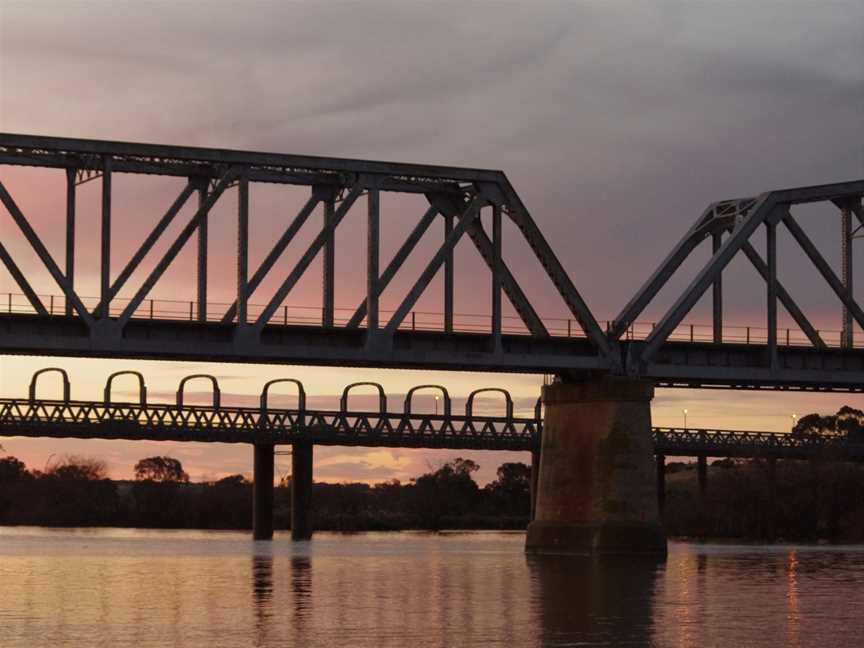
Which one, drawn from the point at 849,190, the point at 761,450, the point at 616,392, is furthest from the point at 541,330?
the point at 761,450

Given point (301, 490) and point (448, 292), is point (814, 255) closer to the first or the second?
point (448, 292)

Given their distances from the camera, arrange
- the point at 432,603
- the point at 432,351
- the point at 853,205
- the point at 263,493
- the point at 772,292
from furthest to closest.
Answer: the point at 263,493, the point at 853,205, the point at 772,292, the point at 432,351, the point at 432,603

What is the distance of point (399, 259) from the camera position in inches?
3059

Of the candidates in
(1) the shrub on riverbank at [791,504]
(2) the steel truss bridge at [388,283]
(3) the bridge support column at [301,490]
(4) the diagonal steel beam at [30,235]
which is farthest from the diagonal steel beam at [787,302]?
(3) the bridge support column at [301,490]

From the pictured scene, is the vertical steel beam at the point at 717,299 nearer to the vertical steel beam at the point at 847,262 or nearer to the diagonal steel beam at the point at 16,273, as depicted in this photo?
the vertical steel beam at the point at 847,262

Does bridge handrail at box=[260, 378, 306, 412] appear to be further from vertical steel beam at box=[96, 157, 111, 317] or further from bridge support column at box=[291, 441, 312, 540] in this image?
vertical steel beam at box=[96, 157, 111, 317]

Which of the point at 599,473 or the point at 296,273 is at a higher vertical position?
the point at 296,273

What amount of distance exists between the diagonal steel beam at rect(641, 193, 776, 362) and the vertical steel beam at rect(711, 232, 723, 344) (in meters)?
1.88

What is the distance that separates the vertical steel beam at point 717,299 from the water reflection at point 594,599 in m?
13.4

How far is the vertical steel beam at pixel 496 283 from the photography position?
3201 inches

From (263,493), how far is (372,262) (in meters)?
83.5

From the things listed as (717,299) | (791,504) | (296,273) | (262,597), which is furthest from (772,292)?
(791,504)

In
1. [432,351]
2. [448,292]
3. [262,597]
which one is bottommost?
[262,597]

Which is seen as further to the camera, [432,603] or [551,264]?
[551,264]
